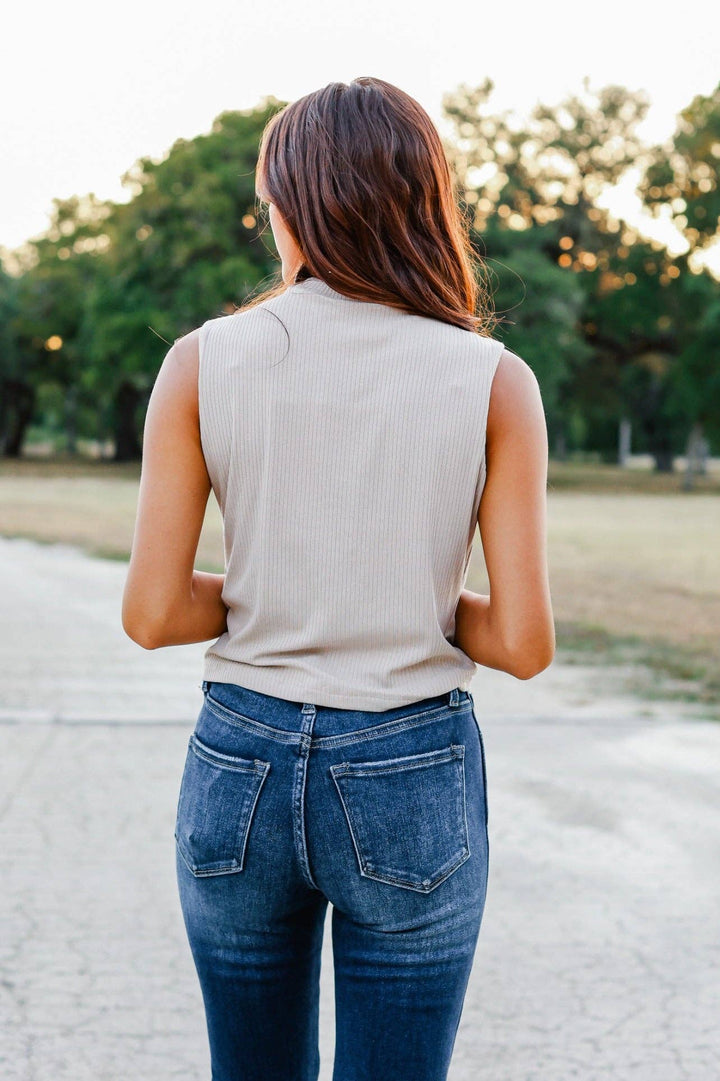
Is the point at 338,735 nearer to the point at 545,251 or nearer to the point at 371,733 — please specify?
the point at 371,733

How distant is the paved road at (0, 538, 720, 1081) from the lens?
9.34 ft

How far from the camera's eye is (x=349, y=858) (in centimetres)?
141

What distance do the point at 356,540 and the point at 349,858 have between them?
38 cm

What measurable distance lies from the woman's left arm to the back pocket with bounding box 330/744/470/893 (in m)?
0.31

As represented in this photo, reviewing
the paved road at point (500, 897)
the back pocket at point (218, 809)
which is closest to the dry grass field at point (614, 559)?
the paved road at point (500, 897)

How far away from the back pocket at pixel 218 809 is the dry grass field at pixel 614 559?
197 cm

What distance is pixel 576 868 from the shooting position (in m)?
4.00

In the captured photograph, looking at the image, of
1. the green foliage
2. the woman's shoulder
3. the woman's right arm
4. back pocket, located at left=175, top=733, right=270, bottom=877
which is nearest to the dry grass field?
the woman's right arm

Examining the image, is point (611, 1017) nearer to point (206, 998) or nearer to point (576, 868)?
point (576, 868)

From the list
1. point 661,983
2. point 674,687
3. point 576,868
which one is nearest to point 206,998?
point 661,983

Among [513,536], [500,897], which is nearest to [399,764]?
[513,536]

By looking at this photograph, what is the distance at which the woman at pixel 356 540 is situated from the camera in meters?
1.40

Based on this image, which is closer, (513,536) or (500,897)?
(513,536)

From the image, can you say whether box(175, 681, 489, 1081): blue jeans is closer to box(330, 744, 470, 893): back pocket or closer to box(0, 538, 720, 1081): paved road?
box(330, 744, 470, 893): back pocket
